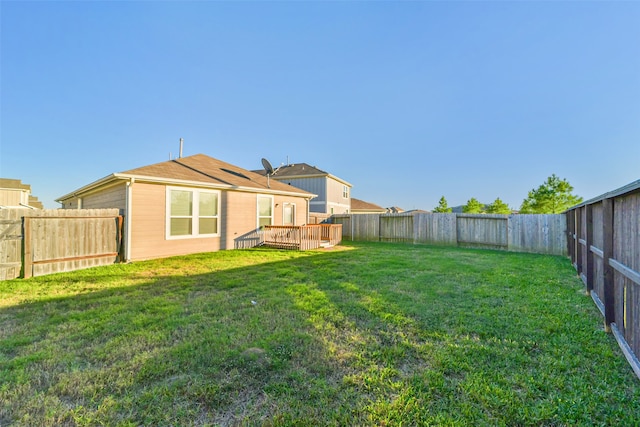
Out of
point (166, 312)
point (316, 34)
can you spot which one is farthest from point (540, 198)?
point (166, 312)

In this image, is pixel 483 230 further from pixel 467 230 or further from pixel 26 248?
pixel 26 248

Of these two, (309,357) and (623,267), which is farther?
(623,267)

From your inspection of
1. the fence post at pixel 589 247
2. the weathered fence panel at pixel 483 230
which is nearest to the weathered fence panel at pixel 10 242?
the fence post at pixel 589 247

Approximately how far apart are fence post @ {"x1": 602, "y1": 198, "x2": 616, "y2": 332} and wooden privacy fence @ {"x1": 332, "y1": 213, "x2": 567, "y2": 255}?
349 inches

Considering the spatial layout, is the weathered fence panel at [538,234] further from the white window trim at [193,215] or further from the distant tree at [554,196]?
the distant tree at [554,196]

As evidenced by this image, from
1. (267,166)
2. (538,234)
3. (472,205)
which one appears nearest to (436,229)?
(538,234)

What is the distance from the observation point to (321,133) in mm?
20406

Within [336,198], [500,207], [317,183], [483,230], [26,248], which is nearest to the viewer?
[26,248]

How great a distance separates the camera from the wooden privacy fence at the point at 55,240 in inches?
224

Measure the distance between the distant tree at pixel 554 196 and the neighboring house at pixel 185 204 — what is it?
855 inches

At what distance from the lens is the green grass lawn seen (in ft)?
5.91

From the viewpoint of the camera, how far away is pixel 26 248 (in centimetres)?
583

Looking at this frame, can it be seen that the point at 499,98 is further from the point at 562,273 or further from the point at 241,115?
the point at 241,115

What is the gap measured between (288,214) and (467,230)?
342 inches
